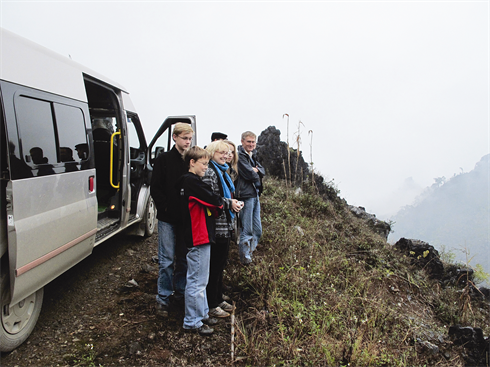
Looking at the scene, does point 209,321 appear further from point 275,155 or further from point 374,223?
point 275,155

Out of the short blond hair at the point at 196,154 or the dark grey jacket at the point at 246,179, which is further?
the dark grey jacket at the point at 246,179

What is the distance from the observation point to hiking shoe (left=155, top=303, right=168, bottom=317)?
3207 mm

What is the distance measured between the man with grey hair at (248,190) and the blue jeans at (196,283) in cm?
149

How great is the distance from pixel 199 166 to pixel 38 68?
162cm

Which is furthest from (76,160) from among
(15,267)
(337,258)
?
(337,258)

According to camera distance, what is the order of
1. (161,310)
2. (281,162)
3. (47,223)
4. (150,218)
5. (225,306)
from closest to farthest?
(47,223)
(161,310)
(225,306)
(150,218)
(281,162)

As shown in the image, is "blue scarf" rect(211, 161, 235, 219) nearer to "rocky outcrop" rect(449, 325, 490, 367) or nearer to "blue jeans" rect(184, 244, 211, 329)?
"blue jeans" rect(184, 244, 211, 329)

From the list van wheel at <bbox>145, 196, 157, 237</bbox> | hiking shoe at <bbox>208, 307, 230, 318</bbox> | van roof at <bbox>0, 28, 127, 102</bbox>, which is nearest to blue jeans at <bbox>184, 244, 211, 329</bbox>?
hiking shoe at <bbox>208, 307, 230, 318</bbox>

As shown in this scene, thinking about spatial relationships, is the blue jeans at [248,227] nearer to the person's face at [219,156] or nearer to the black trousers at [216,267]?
the black trousers at [216,267]

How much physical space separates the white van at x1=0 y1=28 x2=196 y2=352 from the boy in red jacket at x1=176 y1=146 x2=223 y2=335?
1.12 meters

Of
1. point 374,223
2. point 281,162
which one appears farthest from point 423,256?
point 281,162

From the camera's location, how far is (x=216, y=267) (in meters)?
3.15

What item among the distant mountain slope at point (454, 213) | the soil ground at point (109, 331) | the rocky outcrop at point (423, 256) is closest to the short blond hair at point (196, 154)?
the soil ground at point (109, 331)

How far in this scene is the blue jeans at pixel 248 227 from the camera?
14.1 feet
